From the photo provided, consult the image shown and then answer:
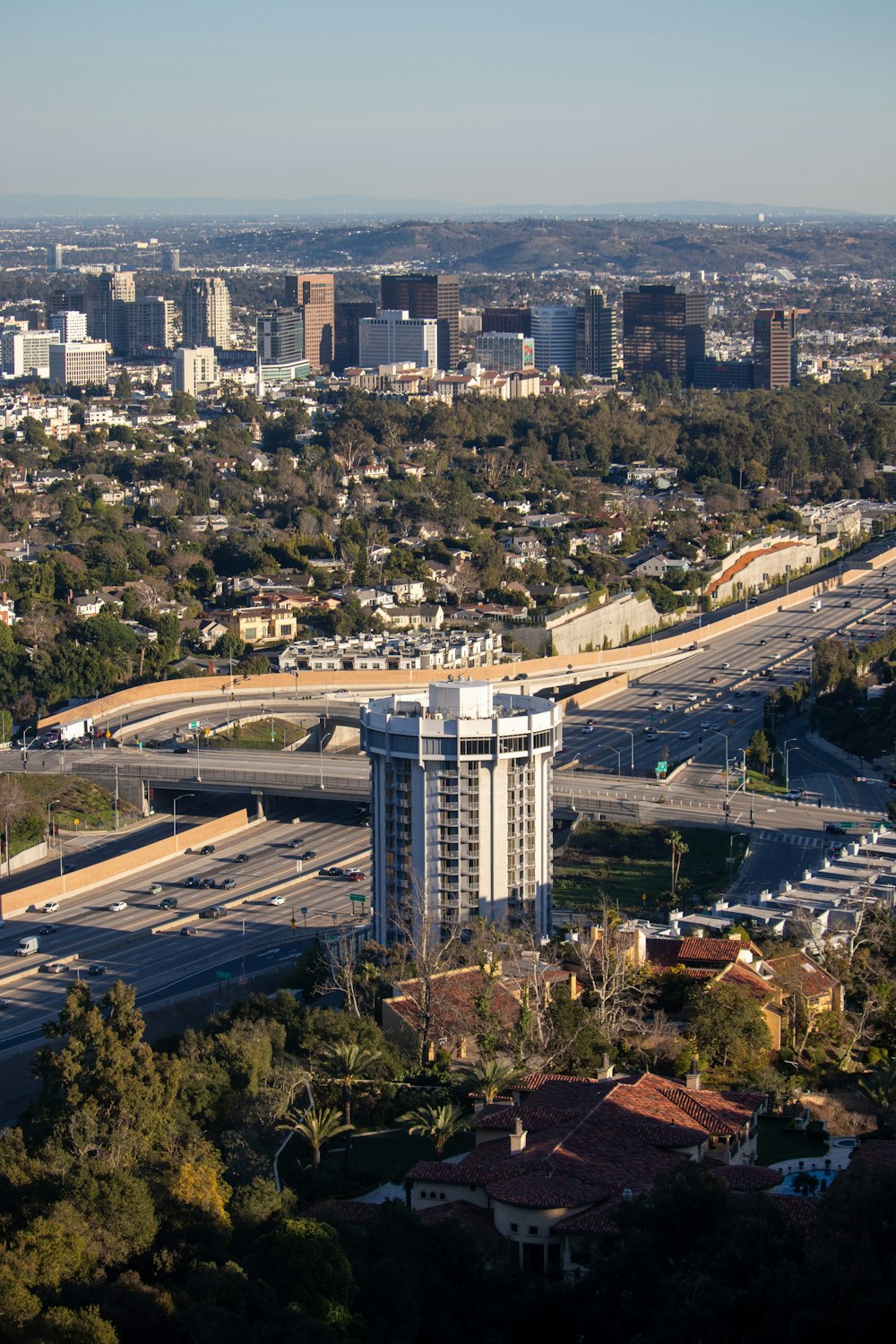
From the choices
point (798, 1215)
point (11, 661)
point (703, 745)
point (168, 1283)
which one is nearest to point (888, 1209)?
point (798, 1215)

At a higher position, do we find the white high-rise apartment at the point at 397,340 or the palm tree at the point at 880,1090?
the white high-rise apartment at the point at 397,340

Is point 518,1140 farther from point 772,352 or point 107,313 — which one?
point 107,313

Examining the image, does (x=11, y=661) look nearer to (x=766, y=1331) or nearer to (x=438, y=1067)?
(x=438, y=1067)

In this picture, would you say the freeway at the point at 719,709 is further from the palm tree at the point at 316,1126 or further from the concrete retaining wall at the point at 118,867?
the palm tree at the point at 316,1126

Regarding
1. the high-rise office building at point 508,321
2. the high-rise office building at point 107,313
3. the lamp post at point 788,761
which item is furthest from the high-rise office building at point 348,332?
the lamp post at point 788,761

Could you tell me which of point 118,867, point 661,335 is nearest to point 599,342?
point 661,335
